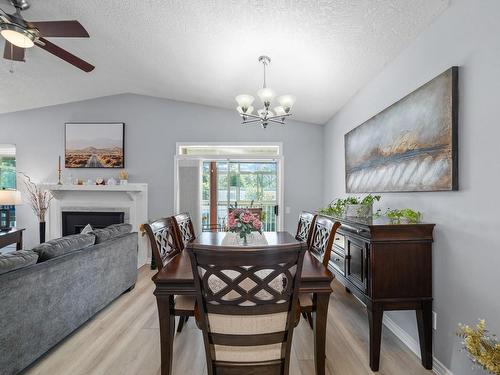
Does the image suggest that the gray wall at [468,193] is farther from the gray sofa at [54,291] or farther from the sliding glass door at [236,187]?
the sliding glass door at [236,187]

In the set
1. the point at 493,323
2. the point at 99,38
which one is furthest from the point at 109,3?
the point at 493,323

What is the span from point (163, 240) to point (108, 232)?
1238mm

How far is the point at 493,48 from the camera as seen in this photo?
4.83 ft

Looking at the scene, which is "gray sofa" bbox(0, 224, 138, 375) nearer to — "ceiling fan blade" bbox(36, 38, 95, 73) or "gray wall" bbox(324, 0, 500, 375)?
"ceiling fan blade" bbox(36, 38, 95, 73)

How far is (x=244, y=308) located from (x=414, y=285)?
1.47 metres

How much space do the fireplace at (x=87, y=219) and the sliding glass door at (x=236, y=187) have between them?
1682 mm

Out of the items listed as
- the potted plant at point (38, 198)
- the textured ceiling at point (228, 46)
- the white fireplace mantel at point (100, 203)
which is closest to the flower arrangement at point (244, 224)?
the textured ceiling at point (228, 46)

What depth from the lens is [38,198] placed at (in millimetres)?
5039

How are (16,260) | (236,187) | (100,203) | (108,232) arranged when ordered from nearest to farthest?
(16,260) < (108,232) < (100,203) < (236,187)

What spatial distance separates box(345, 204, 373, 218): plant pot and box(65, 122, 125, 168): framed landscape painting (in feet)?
14.1

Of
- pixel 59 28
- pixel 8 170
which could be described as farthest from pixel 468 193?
pixel 8 170

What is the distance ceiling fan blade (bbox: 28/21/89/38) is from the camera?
7.67 ft

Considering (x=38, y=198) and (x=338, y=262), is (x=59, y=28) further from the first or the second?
(x=38, y=198)

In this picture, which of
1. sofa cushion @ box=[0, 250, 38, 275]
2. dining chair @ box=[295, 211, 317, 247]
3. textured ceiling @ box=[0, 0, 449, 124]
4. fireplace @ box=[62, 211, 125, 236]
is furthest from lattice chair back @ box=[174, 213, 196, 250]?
fireplace @ box=[62, 211, 125, 236]
